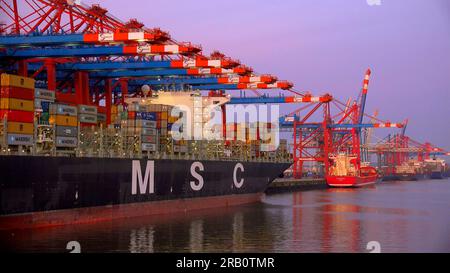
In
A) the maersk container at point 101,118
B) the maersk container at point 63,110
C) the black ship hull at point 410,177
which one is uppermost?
the maersk container at point 101,118

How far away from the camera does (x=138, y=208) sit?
122 feet

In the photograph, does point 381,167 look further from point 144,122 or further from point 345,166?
point 144,122

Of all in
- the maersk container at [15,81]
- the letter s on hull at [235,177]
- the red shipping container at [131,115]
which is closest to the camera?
the maersk container at [15,81]

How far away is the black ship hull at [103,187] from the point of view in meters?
28.8

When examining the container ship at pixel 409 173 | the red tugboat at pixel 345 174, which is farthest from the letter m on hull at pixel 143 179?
the container ship at pixel 409 173

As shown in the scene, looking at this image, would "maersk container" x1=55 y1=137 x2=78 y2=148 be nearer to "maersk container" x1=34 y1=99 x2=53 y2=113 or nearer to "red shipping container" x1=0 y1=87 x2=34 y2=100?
"maersk container" x1=34 y1=99 x2=53 y2=113

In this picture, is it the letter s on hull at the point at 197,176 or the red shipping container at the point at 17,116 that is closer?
the red shipping container at the point at 17,116

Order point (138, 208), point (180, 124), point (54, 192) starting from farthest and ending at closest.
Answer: point (180, 124)
point (138, 208)
point (54, 192)

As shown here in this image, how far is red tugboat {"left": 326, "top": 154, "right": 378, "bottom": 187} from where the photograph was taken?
103 m

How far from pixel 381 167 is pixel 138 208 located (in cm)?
15911

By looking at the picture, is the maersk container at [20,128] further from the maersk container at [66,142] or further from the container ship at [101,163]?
the maersk container at [66,142]

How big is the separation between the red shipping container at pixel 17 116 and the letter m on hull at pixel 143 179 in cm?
813
